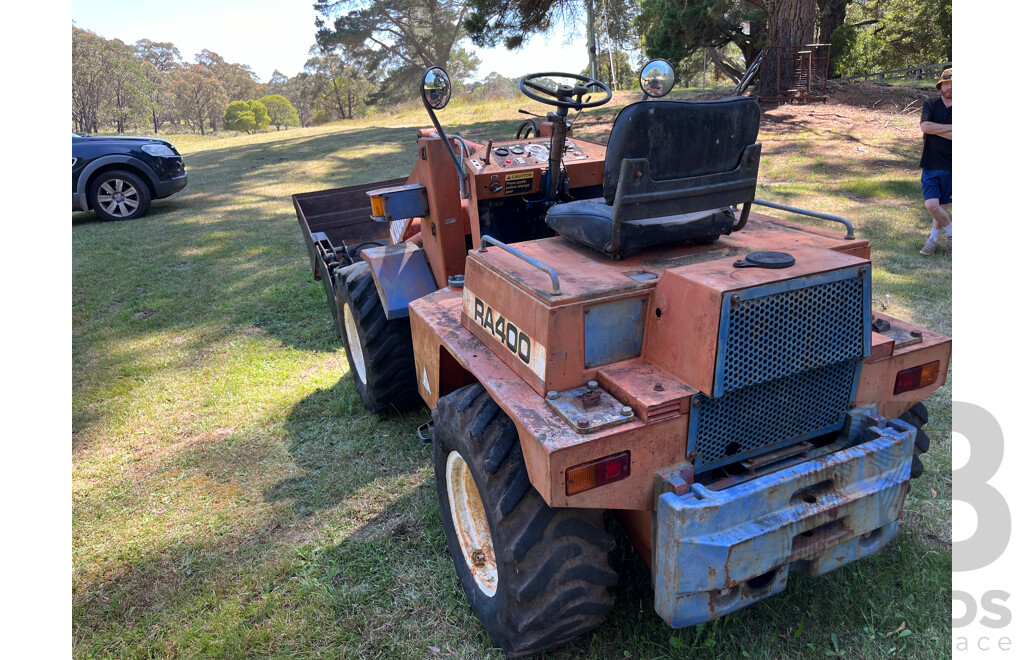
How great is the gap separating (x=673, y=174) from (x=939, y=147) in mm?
5550

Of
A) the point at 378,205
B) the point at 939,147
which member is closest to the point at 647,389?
the point at 378,205

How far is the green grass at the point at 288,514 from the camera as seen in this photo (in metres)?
2.78

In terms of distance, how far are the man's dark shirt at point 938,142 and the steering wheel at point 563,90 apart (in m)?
4.76

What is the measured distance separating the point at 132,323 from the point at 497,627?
19.3 ft

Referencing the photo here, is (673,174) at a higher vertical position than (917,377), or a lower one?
higher

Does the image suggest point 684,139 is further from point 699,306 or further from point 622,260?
point 699,306

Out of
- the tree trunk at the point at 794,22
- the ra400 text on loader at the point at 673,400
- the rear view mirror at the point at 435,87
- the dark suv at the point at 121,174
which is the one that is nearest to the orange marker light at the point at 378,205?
the rear view mirror at the point at 435,87

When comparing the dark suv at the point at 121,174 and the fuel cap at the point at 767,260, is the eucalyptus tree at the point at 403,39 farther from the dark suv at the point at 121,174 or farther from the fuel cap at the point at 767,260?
the fuel cap at the point at 767,260

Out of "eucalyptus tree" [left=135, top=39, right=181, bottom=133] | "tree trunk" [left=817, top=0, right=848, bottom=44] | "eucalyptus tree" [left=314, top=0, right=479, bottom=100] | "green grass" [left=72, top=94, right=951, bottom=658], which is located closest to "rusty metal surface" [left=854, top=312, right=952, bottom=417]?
"green grass" [left=72, top=94, right=951, bottom=658]

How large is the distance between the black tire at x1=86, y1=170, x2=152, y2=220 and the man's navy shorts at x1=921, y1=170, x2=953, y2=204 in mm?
11760

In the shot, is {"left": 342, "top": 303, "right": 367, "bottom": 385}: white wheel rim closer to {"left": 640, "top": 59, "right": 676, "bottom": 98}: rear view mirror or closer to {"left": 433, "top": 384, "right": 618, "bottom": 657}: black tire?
{"left": 433, "top": 384, "right": 618, "bottom": 657}: black tire

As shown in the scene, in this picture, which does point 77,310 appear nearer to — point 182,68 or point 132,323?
point 132,323

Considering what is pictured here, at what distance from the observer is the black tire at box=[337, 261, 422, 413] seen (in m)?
4.26

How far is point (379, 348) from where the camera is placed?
14.0 ft
